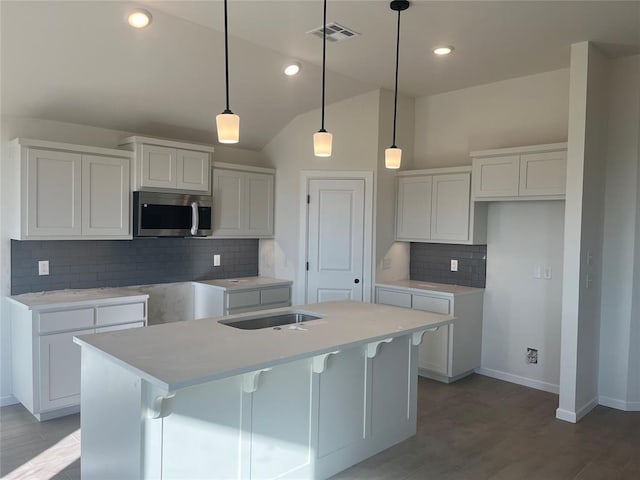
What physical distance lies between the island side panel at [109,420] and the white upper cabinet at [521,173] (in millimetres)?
3536

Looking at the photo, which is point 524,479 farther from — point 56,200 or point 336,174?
point 56,200

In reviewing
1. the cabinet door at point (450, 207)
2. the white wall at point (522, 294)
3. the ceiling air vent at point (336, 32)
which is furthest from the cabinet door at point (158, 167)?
the white wall at point (522, 294)

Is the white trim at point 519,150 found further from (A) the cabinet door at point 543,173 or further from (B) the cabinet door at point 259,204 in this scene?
(B) the cabinet door at point 259,204

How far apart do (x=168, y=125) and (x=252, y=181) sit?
1.07m

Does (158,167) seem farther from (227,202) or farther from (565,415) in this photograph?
(565,415)

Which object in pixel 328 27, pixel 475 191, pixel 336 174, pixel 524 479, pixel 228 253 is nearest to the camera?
pixel 524 479

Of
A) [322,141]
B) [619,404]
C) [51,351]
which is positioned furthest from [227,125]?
[619,404]

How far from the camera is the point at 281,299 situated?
17.6ft

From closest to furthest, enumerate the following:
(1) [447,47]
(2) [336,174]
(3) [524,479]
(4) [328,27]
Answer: (3) [524,479] → (4) [328,27] → (1) [447,47] → (2) [336,174]

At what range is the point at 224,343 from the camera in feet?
8.12

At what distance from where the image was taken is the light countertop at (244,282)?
4984 mm

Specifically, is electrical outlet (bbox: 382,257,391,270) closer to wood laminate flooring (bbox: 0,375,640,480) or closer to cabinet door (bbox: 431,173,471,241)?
cabinet door (bbox: 431,173,471,241)

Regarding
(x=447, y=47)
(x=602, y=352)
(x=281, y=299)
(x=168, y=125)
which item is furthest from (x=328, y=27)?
(x=602, y=352)

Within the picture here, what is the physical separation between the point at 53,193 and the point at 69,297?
0.84 m
